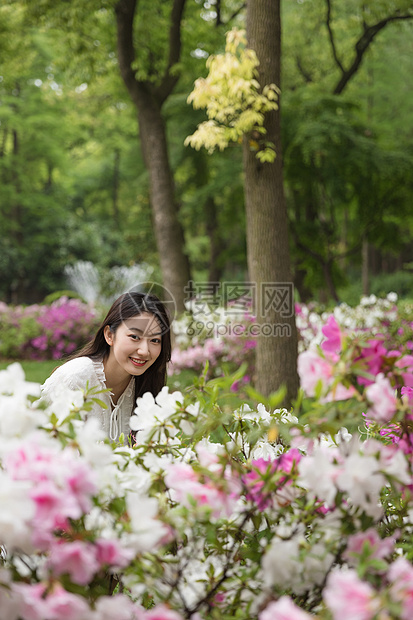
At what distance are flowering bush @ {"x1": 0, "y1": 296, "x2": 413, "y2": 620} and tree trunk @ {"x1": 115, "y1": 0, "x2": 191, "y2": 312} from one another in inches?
286

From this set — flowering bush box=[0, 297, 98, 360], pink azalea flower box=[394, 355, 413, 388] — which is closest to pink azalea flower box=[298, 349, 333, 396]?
pink azalea flower box=[394, 355, 413, 388]

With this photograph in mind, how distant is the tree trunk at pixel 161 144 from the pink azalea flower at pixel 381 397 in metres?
7.41

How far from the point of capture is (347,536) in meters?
1.00

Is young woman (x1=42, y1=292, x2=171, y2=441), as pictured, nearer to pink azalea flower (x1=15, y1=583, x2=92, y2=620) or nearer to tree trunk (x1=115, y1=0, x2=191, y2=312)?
pink azalea flower (x1=15, y1=583, x2=92, y2=620)

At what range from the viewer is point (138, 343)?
265 centimetres

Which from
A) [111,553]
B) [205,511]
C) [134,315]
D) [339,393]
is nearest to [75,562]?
[111,553]

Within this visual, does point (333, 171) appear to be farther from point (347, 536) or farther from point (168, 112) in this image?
point (347, 536)

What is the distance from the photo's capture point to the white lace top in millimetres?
2648

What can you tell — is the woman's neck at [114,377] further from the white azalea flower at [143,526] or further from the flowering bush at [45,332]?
the flowering bush at [45,332]

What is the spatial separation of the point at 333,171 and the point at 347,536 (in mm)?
8879

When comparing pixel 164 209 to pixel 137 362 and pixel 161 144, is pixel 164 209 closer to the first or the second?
pixel 161 144

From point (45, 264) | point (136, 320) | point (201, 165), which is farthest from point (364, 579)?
point (45, 264)

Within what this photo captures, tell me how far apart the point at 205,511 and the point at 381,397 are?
334mm

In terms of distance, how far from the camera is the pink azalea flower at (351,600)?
2.47 feet
